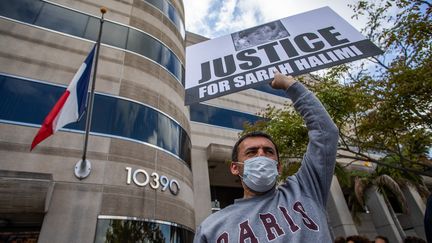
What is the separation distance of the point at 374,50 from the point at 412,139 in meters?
7.83

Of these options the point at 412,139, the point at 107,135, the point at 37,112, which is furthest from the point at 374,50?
the point at 37,112

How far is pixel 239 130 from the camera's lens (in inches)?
671

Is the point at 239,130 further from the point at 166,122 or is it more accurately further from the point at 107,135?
the point at 107,135

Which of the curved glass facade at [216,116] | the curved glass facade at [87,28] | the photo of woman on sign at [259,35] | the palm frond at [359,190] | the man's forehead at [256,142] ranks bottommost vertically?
the man's forehead at [256,142]

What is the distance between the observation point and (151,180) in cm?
963

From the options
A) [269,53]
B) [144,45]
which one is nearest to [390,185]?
[144,45]

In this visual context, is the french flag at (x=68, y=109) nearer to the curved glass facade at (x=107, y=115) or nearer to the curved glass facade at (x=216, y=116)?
the curved glass facade at (x=107, y=115)

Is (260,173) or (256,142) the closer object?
(260,173)

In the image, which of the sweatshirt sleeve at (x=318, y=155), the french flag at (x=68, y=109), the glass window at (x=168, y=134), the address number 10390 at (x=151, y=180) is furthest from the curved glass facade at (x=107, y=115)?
the sweatshirt sleeve at (x=318, y=155)

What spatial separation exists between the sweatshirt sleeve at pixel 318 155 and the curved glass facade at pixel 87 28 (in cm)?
1166

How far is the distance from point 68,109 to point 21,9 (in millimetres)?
6579

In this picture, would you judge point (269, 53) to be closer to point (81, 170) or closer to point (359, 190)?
point (81, 170)

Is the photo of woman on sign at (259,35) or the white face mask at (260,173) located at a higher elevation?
the photo of woman on sign at (259,35)

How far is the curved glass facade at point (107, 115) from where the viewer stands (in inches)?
339
